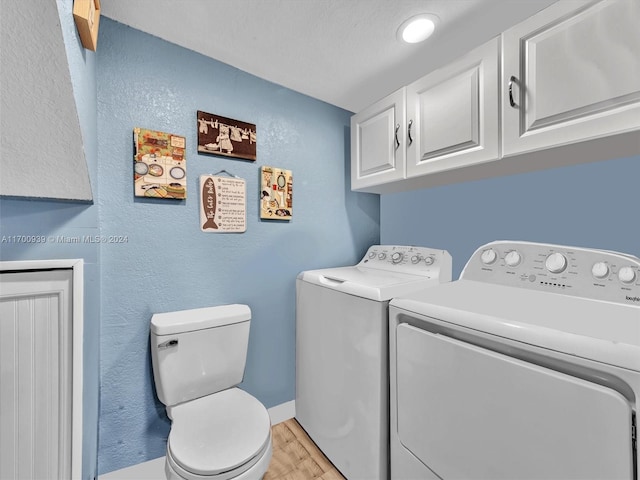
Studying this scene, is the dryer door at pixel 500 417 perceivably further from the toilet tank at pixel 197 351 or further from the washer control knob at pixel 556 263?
the toilet tank at pixel 197 351

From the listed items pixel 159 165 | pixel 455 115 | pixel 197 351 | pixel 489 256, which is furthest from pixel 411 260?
pixel 159 165

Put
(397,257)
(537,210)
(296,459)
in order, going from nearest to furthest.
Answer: (537,210) < (296,459) < (397,257)

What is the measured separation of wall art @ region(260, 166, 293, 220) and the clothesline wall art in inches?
5.6

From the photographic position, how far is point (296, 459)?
57.6 inches

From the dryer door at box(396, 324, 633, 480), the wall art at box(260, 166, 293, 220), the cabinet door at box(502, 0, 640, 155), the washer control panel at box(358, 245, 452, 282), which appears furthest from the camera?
the wall art at box(260, 166, 293, 220)

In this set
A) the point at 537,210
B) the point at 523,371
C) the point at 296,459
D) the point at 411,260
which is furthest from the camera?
the point at 411,260

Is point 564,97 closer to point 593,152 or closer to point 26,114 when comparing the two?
point 593,152

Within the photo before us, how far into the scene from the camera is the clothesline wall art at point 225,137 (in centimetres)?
144

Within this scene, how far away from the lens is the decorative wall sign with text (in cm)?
144

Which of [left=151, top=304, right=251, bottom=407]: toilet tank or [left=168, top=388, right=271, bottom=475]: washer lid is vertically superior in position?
[left=151, top=304, right=251, bottom=407]: toilet tank

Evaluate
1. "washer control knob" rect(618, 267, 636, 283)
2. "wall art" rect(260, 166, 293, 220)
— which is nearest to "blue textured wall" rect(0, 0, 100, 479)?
"wall art" rect(260, 166, 293, 220)

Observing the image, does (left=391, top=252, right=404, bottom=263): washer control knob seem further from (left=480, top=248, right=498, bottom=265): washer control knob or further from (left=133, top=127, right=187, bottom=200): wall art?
(left=133, top=127, right=187, bottom=200): wall art

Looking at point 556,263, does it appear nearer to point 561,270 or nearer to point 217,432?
point 561,270

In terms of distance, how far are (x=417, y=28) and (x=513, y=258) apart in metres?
1.15
